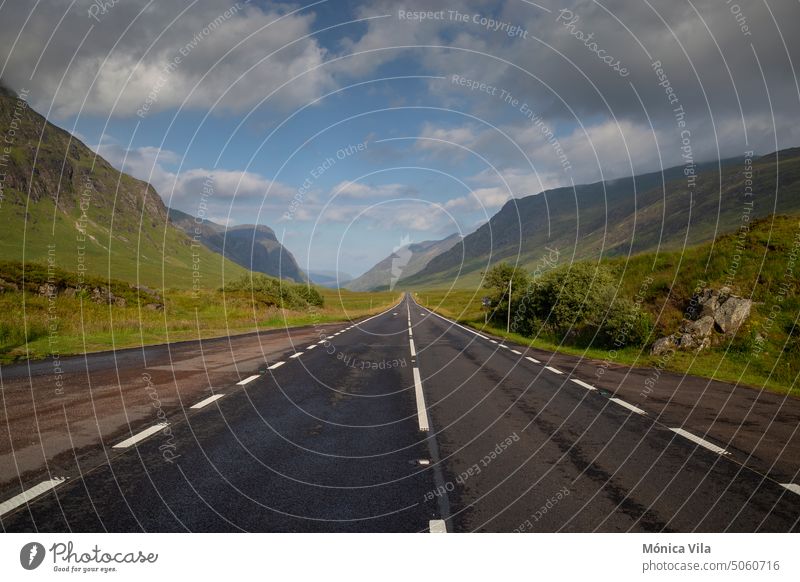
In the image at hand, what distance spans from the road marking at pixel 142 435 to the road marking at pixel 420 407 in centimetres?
362

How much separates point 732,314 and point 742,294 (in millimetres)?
1608

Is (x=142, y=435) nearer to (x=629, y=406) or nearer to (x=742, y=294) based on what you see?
(x=629, y=406)

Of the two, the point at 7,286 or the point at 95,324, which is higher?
the point at 7,286

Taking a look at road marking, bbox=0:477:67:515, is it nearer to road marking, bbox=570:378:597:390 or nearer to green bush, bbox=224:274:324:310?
road marking, bbox=570:378:597:390

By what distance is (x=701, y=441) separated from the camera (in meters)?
6.45

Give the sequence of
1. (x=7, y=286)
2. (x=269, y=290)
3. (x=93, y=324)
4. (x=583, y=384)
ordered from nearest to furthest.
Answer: (x=583, y=384), (x=93, y=324), (x=7, y=286), (x=269, y=290)

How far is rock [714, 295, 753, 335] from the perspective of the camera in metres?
16.4

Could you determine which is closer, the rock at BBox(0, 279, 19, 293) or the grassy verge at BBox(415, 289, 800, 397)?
the grassy verge at BBox(415, 289, 800, 397)

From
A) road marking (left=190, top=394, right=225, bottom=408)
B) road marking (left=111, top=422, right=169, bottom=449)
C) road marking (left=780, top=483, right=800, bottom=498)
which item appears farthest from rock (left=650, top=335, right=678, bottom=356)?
road marking (left=111, top=422, right=169, bottom=449)

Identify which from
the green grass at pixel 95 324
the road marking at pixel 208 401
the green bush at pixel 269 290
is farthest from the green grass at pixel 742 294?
the green bush at pixel 269 290

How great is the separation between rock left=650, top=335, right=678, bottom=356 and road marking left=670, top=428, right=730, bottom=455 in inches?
418

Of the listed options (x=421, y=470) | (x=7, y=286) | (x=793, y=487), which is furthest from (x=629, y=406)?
(x=7, y=286)

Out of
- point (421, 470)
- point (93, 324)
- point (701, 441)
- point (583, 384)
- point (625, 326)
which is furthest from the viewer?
point (93, 324)
